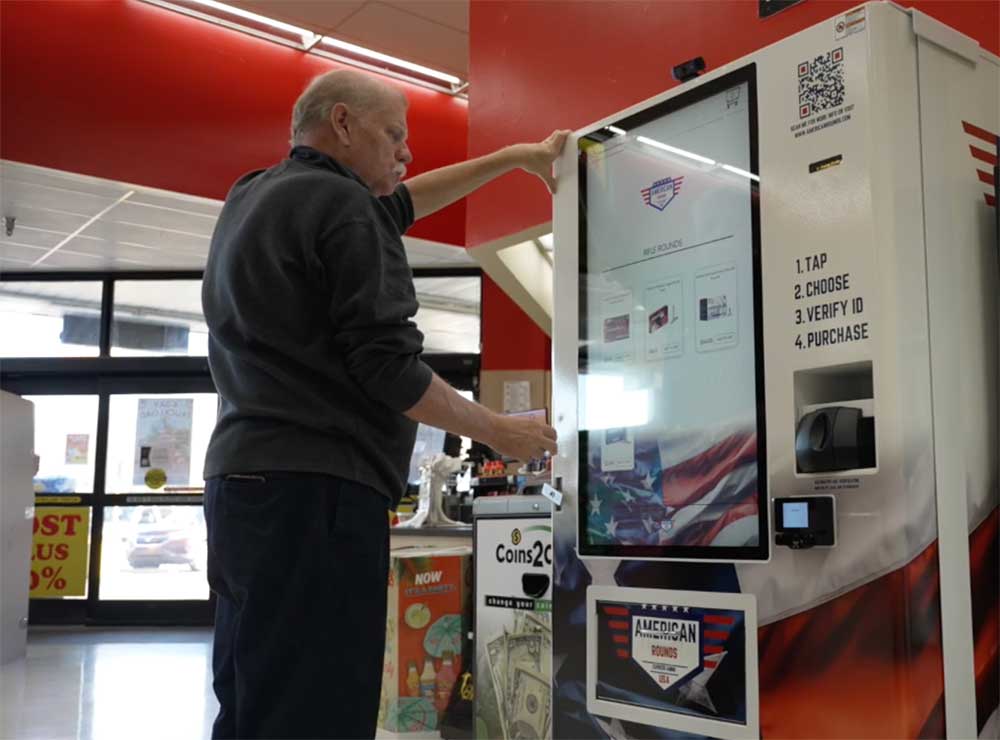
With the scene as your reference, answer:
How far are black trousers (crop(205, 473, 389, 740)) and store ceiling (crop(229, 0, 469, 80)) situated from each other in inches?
190

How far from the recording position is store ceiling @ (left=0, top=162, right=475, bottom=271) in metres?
6.45

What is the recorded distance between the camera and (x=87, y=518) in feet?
30.1

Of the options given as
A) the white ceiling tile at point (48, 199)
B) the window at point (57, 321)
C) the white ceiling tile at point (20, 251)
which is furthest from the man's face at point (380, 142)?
the window at point (57, 321)

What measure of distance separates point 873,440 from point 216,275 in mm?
1078

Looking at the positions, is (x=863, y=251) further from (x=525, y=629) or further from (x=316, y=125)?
(x=525, y=629)

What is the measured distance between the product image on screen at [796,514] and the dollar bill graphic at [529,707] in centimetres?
150

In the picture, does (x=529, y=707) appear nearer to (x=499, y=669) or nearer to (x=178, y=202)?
(x=499, y=669)

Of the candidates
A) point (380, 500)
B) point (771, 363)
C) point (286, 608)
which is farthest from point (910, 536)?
point (286, 608)

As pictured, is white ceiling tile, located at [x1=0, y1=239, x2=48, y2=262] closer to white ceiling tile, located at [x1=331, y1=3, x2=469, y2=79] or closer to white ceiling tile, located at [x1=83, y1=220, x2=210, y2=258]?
white ceiling tile, located at [x1=83, y1=220, x2=210, y2=258]

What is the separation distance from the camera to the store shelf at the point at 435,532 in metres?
4.23

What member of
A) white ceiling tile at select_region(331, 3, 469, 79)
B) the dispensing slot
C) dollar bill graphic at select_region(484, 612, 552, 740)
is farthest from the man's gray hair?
white ceiling tile at select_region(331, 3, 469, 79)

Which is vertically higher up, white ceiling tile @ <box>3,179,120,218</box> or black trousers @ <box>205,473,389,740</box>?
white ceiling tile @ <box>3,179,120,218</box>

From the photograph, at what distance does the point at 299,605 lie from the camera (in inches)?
57.3

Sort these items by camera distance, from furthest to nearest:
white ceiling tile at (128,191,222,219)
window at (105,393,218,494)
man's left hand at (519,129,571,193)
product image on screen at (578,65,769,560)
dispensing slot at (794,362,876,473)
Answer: window at (105,393,218,494)
white ceiling tile at (128,191,222,219)
man's left hand at (519,129,571,193)
product image on screen at (578,65,769,560)
dispensing slot at (794,362,876,473)
